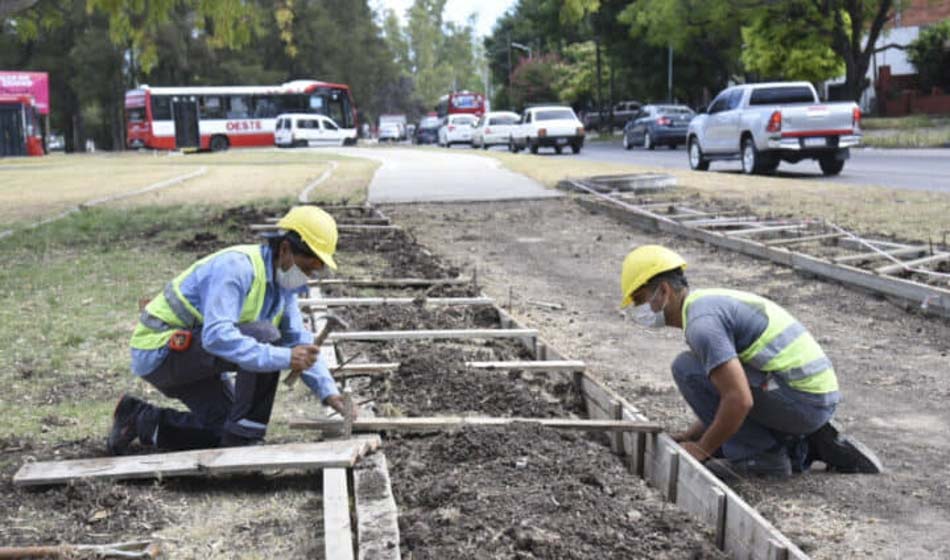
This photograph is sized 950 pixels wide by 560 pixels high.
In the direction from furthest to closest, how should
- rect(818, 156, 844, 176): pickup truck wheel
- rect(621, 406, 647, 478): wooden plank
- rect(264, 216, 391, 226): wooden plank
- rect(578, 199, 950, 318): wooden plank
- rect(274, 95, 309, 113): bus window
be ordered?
1. rect(274, 95, 309, 113): bus window
2. rect(818, 156, 844, 176): pickup truck wheel
3. rect(264, 216, 391, 226): wooden plank
4. rect(578, 199, 950, 318): wooden plank
5. rect(621, 406, 647, 478): wooden plank

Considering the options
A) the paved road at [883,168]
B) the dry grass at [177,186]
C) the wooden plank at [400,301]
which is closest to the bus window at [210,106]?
the dry grass at [177,186]

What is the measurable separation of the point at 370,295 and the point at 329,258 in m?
4.47

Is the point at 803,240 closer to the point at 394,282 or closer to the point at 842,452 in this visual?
the point at 394,282

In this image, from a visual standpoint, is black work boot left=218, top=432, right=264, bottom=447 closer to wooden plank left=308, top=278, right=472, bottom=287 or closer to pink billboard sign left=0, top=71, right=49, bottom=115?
wooden plank left=308, top=278, right=472, bottom=287

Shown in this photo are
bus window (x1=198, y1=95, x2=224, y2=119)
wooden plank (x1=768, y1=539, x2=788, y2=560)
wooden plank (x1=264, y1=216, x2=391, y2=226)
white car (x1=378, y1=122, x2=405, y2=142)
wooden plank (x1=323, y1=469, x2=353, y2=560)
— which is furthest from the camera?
white car (x1=378, y1=122, x2=405, y2=142)

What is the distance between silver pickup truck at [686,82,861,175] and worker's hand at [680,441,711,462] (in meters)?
16.2

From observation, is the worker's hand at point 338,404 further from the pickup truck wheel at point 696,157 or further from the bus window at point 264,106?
the bus window at point 264,106

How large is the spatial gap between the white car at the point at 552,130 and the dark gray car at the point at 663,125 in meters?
2.61

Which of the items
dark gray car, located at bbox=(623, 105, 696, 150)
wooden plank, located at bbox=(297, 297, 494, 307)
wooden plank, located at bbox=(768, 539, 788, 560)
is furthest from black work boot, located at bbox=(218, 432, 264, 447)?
dark gray car, located at bbox=(623, 105, 696, 150)

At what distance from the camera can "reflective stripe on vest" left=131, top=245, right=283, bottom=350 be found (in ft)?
14.9

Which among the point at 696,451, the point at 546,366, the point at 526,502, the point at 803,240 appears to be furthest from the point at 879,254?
the point at 526,502

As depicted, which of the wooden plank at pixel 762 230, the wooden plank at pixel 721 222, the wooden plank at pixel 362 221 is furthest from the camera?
the wooden plank at pixel 362 221

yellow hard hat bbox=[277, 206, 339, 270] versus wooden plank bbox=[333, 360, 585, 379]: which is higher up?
yellow hard hat bbox=[277, 206, 339, 270]

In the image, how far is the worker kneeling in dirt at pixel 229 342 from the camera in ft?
14.4
